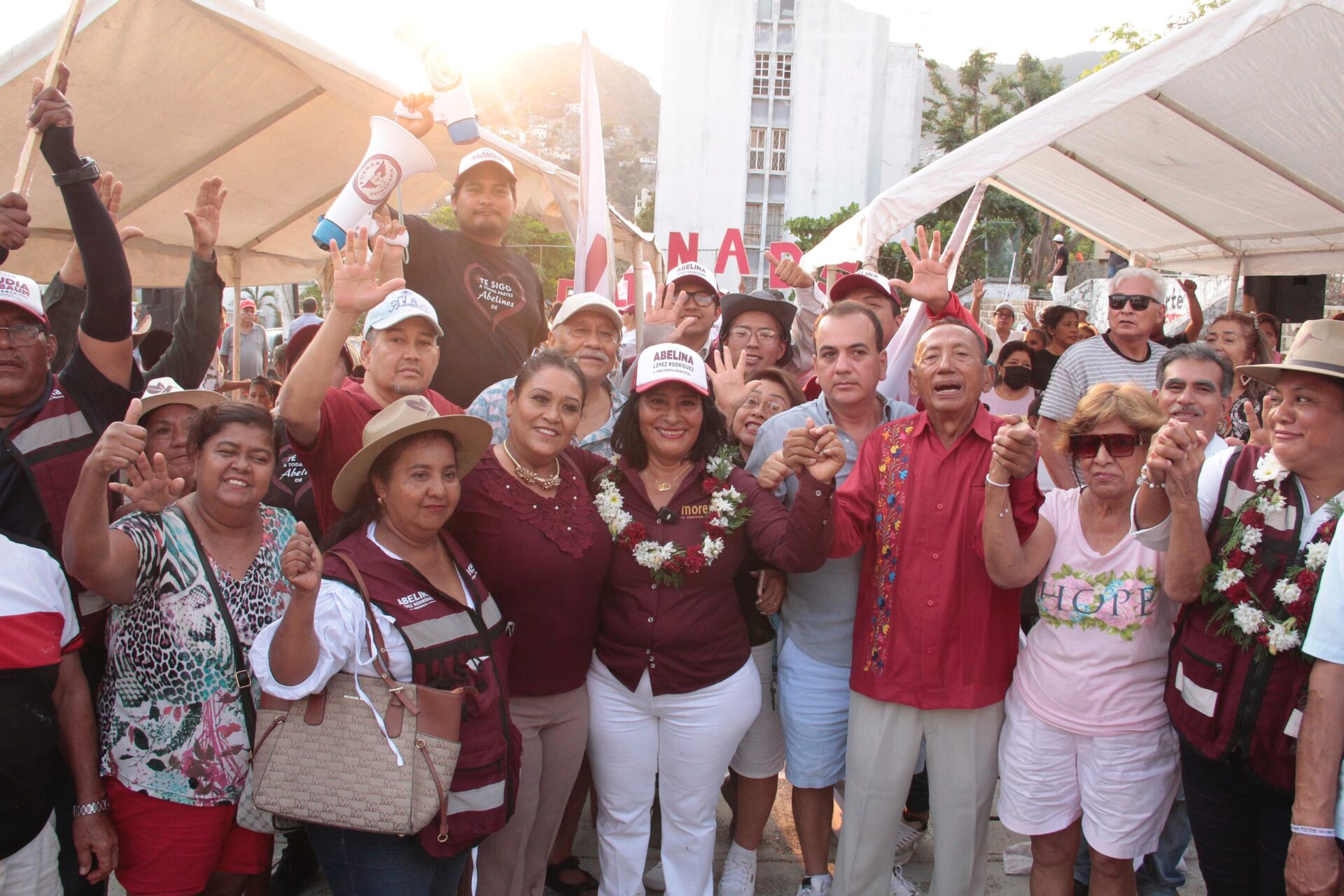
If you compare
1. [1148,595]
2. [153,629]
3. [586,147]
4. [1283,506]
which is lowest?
[153,629]

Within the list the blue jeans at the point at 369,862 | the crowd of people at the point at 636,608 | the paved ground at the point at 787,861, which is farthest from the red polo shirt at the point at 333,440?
the paved ground at the point at 787,861

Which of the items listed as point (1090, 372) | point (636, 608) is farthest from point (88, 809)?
point (1090, 372)

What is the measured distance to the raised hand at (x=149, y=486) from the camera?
237 centimetres

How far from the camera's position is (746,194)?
1806 inches

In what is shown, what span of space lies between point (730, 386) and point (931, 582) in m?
1.33

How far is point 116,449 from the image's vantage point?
2.21 meters

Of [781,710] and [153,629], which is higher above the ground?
[153,629]

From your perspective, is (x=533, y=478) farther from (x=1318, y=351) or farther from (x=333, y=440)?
(x=1318, y=351)

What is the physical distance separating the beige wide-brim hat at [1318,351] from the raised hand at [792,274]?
96.7 inches

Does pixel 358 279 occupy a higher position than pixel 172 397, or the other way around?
pixel 358 279

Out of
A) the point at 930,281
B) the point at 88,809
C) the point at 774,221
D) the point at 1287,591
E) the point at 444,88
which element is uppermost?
the point at 774,221

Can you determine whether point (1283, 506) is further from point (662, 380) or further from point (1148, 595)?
point (662, 380)

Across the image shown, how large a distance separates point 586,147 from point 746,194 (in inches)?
1679

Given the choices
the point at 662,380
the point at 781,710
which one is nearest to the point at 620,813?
the point at 781,710
